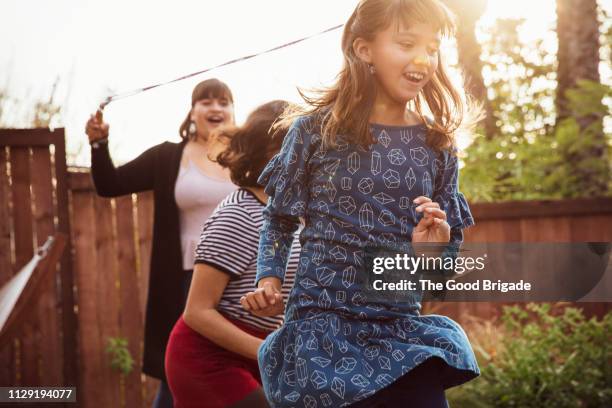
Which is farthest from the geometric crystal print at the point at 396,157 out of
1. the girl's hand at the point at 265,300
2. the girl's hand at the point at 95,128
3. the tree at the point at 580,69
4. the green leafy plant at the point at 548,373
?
the tree at the point at 580,69

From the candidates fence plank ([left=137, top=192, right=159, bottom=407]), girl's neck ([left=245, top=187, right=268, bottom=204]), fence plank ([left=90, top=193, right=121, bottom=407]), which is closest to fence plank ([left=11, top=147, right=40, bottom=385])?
fence plank ([left=90, top=193, right=121, bottom=407])

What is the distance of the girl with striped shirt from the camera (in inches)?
93.7

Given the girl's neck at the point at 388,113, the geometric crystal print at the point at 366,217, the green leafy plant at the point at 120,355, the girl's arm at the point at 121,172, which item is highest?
the girl's arm at the point at 121,172

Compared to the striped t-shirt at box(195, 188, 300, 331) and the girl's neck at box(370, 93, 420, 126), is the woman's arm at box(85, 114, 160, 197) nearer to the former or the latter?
the striped t-shirt at box(195, 188, 300, 331)

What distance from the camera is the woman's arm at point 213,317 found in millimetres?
2352

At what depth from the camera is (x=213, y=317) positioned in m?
2.39

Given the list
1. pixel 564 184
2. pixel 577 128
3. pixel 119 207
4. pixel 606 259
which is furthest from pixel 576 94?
pixel 606 259

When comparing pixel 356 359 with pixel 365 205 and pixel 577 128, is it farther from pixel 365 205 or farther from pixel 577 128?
pixel 577 128

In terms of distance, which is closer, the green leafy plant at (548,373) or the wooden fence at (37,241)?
the green leafy plant at (548,373)

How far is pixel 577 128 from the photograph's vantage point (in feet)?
22.8

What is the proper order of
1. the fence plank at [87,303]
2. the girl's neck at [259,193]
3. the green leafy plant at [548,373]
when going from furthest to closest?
the fence plank at [87,303], the green leafy plant at [548,373], the girl's neck at [259,193]

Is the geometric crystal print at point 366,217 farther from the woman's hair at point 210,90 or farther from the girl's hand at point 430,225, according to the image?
the woman's hair at point 210,90

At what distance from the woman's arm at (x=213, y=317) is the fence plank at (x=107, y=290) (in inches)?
134

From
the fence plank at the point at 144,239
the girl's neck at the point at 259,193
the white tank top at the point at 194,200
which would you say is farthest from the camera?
the fence plank at the point at 144,239
